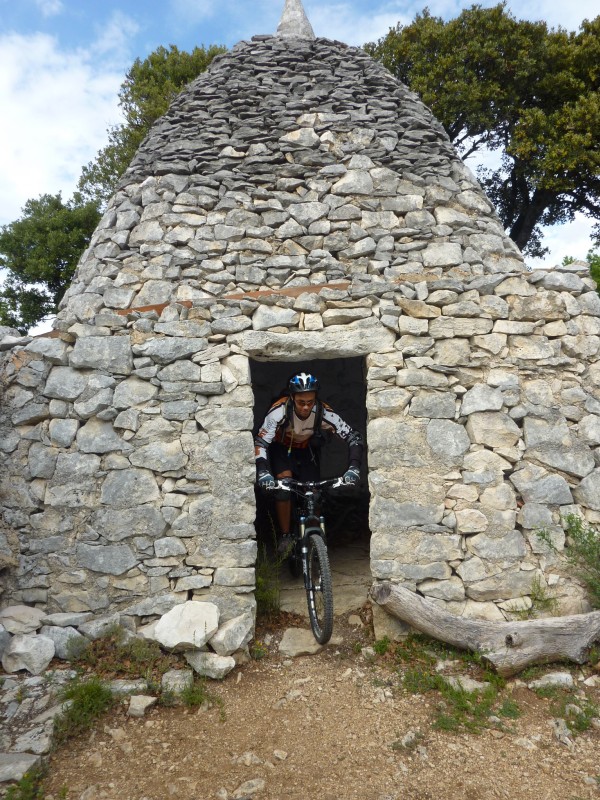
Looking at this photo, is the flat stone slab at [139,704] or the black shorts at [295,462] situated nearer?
the flat stone slab at [139,704]

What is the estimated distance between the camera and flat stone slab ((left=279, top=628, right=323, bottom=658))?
13.9 feet

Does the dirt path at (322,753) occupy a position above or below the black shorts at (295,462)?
below

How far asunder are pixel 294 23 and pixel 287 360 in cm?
370

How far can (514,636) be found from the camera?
3.83 meters

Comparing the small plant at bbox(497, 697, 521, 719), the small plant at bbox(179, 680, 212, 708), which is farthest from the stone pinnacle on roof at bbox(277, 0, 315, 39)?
the small plant at bbox(497, 697, 521, 719)

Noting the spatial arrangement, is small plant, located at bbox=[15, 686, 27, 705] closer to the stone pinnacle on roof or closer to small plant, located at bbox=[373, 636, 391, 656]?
small plant, located at bbox=[373, 636, 391, 656]

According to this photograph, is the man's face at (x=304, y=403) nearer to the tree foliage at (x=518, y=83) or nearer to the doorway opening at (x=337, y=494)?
the doorway opening at (x=337, y=494)

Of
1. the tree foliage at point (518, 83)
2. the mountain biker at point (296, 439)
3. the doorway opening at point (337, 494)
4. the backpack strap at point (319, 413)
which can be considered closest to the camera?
the mountain biker at point (296, 439)

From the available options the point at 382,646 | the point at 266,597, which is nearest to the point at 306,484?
the point at 266,597

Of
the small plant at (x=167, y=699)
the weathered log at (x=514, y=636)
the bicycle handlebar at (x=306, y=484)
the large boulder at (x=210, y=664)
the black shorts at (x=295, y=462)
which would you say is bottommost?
the small plant at (x=167, y=699)

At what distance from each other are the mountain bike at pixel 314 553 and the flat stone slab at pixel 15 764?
6.38 ft

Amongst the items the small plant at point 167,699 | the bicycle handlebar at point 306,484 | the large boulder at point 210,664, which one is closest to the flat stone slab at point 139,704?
the small plant at point 167,699

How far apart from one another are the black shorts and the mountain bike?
1.84 ft

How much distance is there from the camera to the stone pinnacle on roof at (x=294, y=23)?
5.69 metres
